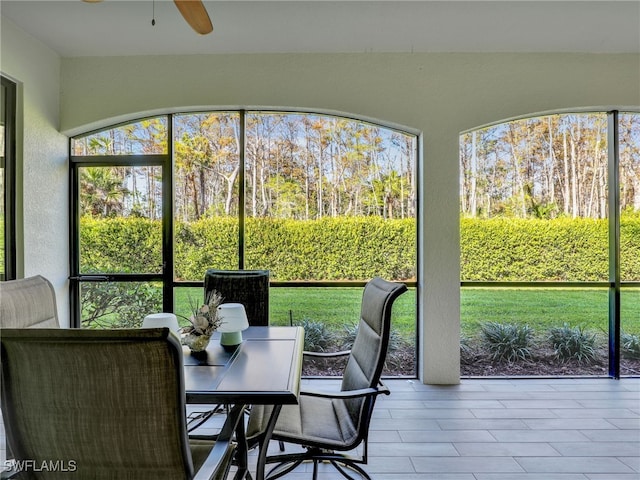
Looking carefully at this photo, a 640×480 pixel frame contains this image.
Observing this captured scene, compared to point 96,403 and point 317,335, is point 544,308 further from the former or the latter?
point 96,403

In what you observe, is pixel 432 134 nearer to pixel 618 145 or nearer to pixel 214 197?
pixel 618 145

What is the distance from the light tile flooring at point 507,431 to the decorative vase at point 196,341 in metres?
0.95

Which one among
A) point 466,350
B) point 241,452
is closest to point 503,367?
point 466,350

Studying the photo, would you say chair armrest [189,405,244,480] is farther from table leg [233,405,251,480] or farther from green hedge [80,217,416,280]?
green hedge [80,217,416,280]

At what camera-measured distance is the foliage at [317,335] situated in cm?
378

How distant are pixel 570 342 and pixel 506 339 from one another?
2.14 ft

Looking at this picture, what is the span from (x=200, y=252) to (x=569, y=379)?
3872mm

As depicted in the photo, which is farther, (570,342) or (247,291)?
(570,342)

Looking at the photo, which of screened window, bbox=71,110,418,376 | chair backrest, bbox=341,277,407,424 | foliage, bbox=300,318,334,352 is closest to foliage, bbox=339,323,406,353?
screened window, bbox=71,110,418,376

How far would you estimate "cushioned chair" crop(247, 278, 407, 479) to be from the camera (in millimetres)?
1794

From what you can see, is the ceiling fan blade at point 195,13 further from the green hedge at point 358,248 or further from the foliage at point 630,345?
the foliage at point 630,345

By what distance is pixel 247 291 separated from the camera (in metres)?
2.91

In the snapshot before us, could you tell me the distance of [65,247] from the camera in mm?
3723

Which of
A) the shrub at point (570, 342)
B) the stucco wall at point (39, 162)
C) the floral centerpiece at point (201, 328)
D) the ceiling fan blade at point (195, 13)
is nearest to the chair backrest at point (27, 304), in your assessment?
the floral centerpiece at point (201, 328)
